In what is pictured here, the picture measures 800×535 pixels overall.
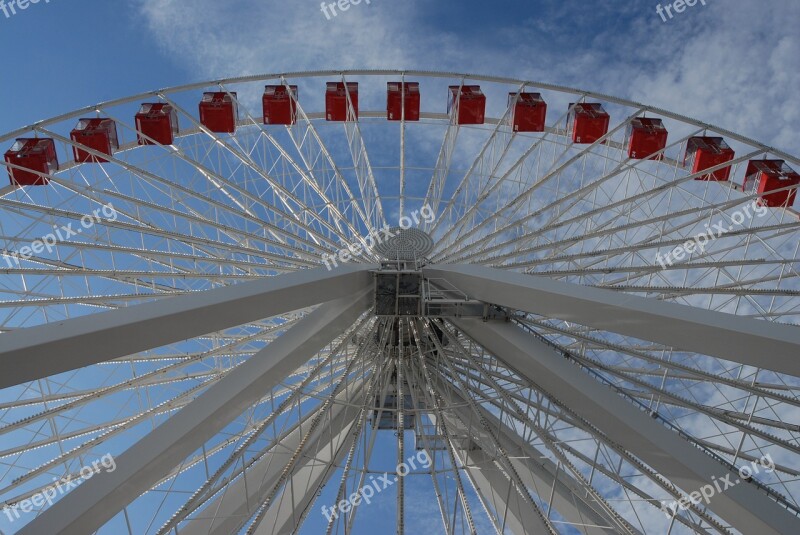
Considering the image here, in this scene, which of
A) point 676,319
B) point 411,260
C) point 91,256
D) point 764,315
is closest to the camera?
point 676,319

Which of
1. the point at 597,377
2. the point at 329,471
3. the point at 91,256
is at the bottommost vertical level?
the point at 329,471

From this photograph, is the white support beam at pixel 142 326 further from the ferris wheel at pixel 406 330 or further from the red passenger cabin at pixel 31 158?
the red passenger cabin at pixel 31 158

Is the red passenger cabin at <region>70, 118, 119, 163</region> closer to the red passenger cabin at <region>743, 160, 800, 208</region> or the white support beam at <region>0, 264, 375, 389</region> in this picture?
the white support beam at <region>0, 264, 375, 389</region>

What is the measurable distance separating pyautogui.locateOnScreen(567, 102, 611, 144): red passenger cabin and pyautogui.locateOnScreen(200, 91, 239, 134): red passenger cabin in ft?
35.9

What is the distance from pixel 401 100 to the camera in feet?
68.9

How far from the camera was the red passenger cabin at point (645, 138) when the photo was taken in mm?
19516

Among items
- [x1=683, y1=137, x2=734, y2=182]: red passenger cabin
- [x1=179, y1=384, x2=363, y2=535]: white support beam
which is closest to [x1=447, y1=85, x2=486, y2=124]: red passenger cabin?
[x1=683, y1=137, x2=734, y2=182]: red passenger cabin

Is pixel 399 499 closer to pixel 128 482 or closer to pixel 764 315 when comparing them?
pixel 128 482

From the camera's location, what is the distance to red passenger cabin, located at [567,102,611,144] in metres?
20.3

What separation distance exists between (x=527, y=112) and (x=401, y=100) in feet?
13.7

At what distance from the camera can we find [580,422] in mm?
14609

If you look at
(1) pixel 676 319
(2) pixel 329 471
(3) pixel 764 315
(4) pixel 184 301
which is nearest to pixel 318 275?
(4) pixel 184 301

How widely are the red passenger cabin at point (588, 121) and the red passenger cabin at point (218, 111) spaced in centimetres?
1095

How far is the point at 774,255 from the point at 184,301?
1893 cm
